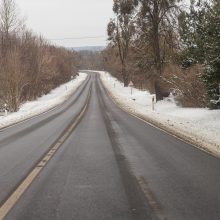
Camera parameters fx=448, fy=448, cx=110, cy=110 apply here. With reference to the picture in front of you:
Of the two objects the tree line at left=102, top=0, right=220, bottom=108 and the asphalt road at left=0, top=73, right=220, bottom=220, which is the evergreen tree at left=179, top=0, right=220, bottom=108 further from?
the asphalt road at left=0, top=73, right=220, bottom=220

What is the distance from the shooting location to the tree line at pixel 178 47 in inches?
695

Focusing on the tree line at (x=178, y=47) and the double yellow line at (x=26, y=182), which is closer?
the double yellow line at (x=26, y=182)

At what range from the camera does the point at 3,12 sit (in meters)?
60.8

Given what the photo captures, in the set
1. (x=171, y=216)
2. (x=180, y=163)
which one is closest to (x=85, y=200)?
(x=171, y=216)

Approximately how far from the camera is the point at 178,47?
106ft

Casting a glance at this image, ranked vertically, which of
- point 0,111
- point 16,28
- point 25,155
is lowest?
point 0,111

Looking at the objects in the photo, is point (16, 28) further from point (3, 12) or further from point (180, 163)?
point (180, 163)

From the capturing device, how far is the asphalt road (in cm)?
610

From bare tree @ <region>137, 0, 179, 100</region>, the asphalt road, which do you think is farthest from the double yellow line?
bare tree @ <region>137, 0, 179, 100</region>

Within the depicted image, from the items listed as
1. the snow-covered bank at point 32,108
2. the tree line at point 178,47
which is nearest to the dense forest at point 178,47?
the tree line at point 178,47

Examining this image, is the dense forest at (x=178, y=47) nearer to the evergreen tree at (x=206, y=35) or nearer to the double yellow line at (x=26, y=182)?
the evergreen tree at (x=206, y=35)

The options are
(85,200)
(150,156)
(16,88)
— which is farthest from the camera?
(16,88)

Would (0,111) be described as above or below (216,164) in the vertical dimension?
below

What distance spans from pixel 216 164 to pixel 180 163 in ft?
2.60
